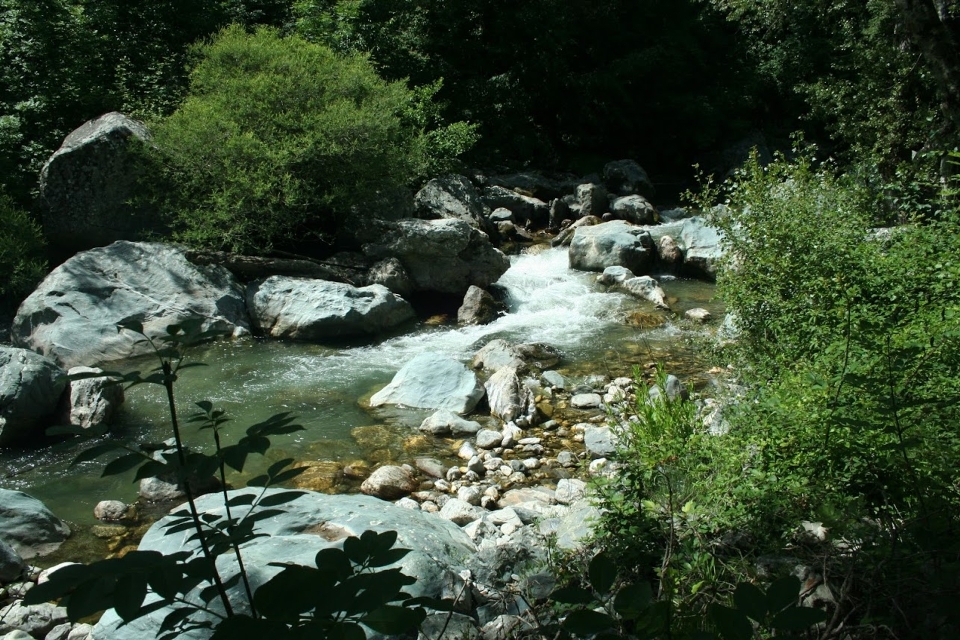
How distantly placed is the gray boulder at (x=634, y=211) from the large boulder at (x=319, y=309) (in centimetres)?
653

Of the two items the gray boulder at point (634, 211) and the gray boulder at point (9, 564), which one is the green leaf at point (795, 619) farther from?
the gray boulder at point (634, 211)

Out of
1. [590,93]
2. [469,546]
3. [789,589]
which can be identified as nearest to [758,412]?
[469,546]

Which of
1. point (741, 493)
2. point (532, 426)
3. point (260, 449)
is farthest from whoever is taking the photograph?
point (532, 426)

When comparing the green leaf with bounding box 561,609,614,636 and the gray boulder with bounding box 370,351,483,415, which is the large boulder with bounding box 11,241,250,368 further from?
the green leaf with bounding box 561,609,614,636

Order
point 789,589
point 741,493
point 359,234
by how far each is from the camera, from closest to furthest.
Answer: point 789,589 → point 741,493 → point 359,234

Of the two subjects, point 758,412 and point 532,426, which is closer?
point 758,412

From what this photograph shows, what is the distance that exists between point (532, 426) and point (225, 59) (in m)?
8.35

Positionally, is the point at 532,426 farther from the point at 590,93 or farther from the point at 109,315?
the point at 590,93

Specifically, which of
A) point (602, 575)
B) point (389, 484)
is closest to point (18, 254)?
point (389, 484)

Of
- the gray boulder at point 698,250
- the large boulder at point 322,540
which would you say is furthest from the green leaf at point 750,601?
the gray boulder at point 698,250

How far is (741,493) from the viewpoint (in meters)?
3.12

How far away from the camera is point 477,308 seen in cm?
995

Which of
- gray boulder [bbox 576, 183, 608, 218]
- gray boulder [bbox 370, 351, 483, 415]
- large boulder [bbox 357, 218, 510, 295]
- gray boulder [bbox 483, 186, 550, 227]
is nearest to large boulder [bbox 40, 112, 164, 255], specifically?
large boulder [bbox 357, 218, 510, 295]

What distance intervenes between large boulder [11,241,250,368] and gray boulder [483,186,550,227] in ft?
21.1
